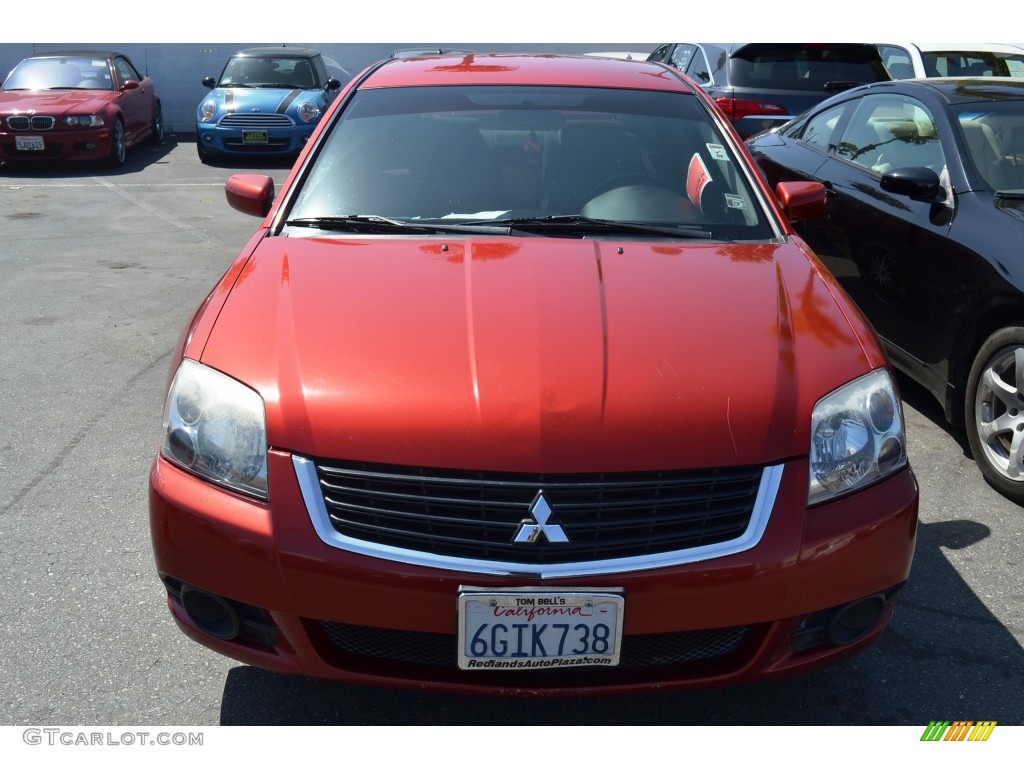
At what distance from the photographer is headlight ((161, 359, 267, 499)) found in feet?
7.88

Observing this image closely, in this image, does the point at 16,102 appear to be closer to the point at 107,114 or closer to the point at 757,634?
the point at 107,114

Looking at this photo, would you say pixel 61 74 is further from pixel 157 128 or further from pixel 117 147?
pixel 157 128

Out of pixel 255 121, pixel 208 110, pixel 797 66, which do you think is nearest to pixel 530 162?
pixel 797 66

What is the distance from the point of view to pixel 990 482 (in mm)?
4160

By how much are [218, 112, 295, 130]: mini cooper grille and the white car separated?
715cm

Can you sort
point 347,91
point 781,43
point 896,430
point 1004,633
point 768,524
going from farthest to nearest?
point 781,43 → point 347,91 → point 1004,633 → point 896,430 → point 768,524

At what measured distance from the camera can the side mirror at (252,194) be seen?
13.1ft

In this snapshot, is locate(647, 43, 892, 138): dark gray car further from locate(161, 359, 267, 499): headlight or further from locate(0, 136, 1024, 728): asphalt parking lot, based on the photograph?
locate(161, 359, 267, 499): headlight

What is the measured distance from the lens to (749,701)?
9.27 feet

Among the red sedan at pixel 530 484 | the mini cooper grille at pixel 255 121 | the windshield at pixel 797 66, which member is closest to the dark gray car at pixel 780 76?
the windshield at pixel 797 66

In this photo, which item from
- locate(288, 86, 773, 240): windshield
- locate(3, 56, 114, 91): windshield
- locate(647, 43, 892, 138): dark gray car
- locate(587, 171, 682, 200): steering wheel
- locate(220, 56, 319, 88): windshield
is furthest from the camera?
locate(220, 56, 319, 88): windshield

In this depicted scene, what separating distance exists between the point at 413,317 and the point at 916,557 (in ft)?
6.54

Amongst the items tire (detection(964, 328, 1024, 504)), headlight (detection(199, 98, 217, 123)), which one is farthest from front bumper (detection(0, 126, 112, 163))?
tire (detection(964, 328, 1024, 504))

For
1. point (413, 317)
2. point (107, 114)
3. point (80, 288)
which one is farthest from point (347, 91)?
point (107, 114)
